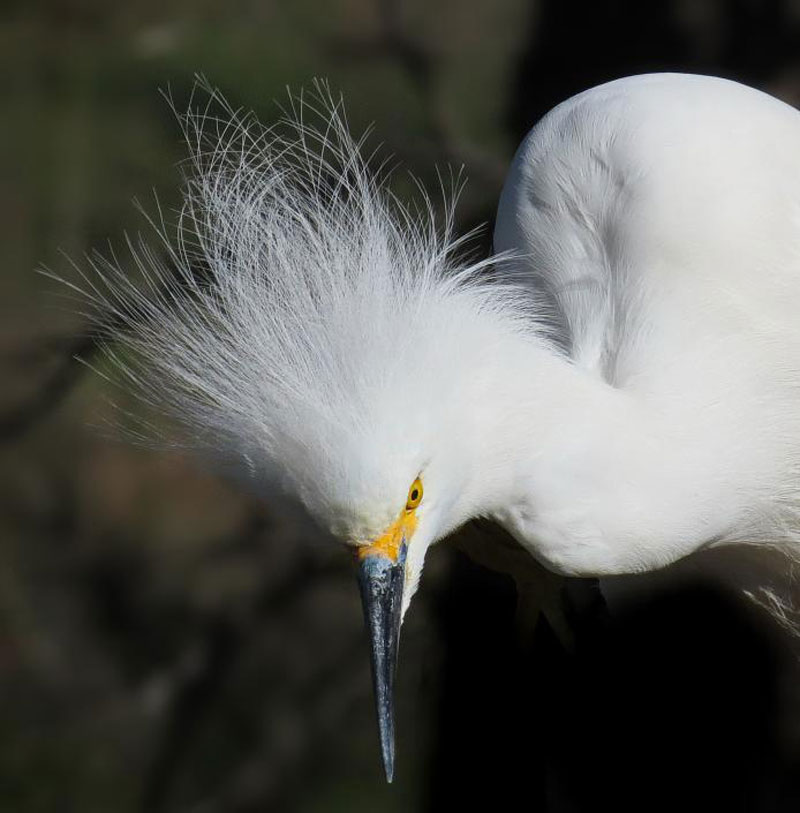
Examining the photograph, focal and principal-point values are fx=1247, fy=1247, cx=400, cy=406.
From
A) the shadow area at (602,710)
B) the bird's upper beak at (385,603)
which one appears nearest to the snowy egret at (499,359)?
the bird's upper beak at (385,603)

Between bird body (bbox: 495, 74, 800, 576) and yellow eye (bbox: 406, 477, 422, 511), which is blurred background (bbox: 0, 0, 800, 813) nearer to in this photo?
bird body (bbox: 495, 74, 800, 576)

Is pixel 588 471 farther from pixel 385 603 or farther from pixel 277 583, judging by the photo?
pixel 277 583

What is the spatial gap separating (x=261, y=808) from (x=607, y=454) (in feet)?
4.68

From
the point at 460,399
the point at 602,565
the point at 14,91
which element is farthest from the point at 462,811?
the point at 14,91

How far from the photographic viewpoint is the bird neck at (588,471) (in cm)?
89

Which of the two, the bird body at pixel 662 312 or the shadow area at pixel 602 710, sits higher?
the bird body at pixel 662 312

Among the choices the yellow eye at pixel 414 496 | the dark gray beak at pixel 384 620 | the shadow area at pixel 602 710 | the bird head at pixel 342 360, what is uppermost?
the bird head at pixel 342 360

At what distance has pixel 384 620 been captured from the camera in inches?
33.9

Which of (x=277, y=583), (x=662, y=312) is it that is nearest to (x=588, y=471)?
(x=662, y=312)

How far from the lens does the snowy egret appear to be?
84 centimetres

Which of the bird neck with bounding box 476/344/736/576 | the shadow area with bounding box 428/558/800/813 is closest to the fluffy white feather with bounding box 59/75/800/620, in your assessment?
the bird neck with bounding box 476/344/736/576

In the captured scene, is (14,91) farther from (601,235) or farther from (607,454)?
(607,454)

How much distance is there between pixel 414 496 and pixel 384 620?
91 millimetres

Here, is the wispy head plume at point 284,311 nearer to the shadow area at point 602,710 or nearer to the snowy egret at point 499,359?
the snowy egret at point 499,359
